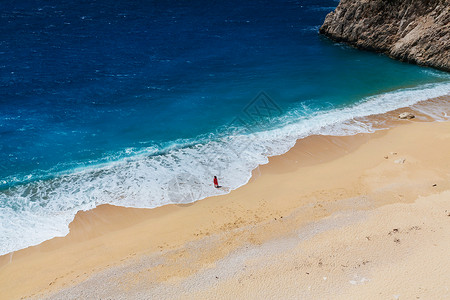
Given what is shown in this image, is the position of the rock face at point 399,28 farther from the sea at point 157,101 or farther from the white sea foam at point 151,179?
the white sea foam at point 151,179

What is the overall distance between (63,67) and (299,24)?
116 ft

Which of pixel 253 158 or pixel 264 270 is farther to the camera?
pixel 253 158

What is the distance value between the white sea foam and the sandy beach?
106 cm

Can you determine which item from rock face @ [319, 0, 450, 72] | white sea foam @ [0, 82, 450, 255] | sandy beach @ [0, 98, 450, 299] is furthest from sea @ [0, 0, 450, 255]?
sandy beach @ [0, 98, 450, 299]

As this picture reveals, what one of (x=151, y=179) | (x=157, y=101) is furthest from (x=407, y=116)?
(x=157, y=101)

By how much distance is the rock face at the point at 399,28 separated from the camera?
39344 mm

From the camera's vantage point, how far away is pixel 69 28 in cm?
5134

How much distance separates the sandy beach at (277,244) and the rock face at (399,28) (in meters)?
19.7

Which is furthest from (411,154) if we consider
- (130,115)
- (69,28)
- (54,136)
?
(69,28)

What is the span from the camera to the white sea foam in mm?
22219

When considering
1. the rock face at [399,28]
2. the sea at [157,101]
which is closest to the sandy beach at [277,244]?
the sea at [157,101]

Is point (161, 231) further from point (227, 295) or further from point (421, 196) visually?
point (421, 196)

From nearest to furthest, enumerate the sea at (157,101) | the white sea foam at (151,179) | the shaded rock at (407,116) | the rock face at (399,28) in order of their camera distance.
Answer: the white sea foam at (151,179)
the sea at (157,101)
the shaded rock at (407,116)
the rock face at (399,28)

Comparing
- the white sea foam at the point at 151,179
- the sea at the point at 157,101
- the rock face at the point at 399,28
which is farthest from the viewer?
the rock face at the point at 399,28
